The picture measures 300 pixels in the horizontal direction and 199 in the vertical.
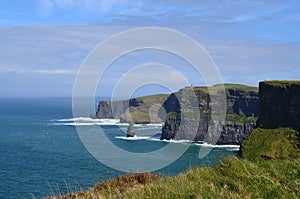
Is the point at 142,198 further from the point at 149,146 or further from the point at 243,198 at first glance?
the point at 149,146

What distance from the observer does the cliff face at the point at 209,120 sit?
555ft

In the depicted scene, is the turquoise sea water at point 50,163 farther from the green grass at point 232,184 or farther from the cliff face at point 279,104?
the green grass at point 232,184

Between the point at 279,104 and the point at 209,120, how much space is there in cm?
5562

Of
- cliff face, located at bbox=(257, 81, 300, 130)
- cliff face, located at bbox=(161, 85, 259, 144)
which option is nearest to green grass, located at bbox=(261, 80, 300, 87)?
cliff face, located at bbox=(257, 81, 300, 130)

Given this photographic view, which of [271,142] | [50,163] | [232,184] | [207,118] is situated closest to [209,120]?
[207,118]

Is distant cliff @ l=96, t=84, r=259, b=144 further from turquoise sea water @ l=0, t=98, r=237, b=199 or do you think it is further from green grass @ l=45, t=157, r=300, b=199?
green grass @ l=45, t=157, r=300, b=199

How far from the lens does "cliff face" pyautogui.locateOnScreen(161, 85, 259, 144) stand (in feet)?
555

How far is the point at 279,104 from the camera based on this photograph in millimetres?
123688

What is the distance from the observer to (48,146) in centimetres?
12488

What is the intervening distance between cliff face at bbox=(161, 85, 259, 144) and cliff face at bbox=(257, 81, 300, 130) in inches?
1475

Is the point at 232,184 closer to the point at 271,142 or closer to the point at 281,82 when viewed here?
the point at 271,142

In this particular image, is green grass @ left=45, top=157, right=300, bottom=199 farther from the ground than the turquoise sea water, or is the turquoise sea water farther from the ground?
green grass @ left=45, top=157, right=300, bottom=199

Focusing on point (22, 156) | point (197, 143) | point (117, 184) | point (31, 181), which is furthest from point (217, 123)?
point (117, 184)

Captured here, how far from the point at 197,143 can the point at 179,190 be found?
15481 centimetres
